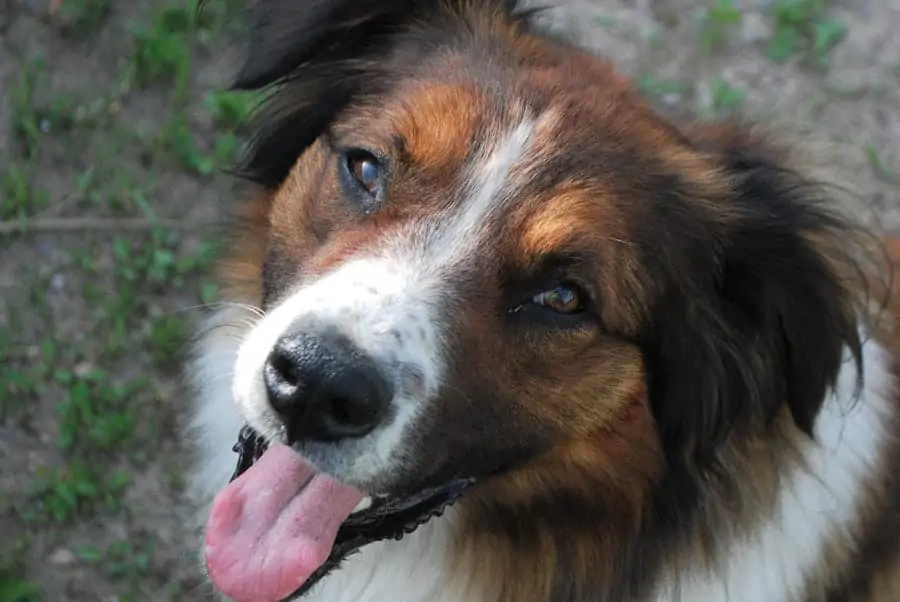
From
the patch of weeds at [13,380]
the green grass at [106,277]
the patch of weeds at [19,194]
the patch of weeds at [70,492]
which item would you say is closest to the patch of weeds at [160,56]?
the green grass at [106,277]

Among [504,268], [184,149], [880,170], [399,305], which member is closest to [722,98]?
[880,170]

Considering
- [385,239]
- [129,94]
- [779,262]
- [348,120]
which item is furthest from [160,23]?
[779,262]

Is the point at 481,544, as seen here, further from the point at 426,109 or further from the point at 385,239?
the point at 426,109

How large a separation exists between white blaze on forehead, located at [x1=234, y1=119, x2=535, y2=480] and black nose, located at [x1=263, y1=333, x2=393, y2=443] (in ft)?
0.09

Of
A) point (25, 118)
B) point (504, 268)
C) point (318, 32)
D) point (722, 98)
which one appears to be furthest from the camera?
point (722, 98)

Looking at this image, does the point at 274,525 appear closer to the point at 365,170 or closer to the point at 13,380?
the point at 365,170

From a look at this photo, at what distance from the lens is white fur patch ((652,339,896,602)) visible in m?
2.71

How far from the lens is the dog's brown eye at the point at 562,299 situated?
2.34 meters

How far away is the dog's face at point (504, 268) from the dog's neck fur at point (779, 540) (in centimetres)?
26

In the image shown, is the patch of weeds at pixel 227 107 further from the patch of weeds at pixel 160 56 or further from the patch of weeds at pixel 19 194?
the patch of weeds at pixel 19 194

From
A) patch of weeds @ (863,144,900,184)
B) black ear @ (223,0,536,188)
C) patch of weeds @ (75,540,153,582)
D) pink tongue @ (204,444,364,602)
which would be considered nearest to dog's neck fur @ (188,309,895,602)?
pink tongue @ (204,444,364,602)

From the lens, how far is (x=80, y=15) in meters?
4.48

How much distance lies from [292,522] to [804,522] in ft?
4.06

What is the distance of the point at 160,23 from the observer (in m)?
4.52
